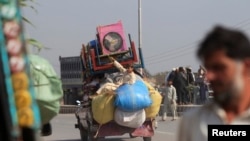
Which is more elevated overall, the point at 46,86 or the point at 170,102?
the point at 46,86

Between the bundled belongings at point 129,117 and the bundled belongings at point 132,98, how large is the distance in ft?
0.40

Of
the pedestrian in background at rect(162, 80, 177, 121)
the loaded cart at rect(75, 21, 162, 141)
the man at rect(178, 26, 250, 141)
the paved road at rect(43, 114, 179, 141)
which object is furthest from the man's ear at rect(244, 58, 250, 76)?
the pedestrian in background at rect(162, 80, 177, 121)

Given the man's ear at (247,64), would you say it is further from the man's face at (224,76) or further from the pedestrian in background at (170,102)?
the pedestrian in background at (170,102)

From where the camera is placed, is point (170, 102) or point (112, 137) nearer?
point (112, 137)

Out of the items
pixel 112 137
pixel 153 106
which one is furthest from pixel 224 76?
pixel 112 137

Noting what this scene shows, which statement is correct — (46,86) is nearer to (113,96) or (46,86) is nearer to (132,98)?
(132,98)

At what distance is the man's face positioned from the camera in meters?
2.32

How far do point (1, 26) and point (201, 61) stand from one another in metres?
0.83

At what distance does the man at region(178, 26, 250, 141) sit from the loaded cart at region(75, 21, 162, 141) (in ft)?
26.0

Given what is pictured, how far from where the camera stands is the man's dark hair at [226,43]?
2.39 metres

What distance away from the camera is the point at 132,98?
412 inches

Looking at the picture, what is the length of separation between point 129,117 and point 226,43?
327 inches

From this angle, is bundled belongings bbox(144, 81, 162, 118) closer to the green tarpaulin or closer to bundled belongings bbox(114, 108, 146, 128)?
bundled belongings bbox(114, 108, 146, 128)

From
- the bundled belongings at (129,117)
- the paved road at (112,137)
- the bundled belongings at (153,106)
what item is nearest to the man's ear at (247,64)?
the bundled belongings at (129,117)
